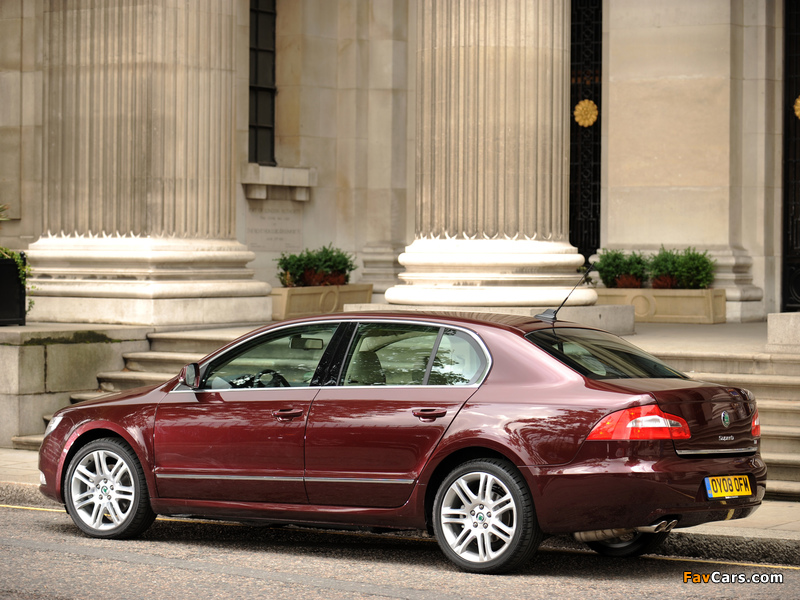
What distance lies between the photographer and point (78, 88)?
51.5 ft

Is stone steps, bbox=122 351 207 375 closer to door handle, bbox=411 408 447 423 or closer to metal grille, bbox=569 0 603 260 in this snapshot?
door handle, bbox=411 408 447 423

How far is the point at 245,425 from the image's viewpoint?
316 inches

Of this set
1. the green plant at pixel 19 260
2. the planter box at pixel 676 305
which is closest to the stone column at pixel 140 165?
the green plant at pixel 19 260

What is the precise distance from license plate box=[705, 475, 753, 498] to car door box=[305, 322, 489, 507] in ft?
4.73

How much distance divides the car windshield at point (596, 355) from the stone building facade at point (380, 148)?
5074 mm

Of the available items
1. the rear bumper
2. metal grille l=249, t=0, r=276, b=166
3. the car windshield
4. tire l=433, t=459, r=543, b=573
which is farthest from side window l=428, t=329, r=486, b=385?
metal grille l=249, t=0, r=276, b=166

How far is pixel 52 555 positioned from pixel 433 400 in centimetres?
257

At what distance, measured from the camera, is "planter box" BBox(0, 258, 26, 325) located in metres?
14.0

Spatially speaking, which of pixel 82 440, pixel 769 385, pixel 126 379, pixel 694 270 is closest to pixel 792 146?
pixel 694 270

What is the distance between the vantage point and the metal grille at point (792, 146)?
18.5 m

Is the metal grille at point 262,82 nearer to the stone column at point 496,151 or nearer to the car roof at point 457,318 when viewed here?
the stone column at point 496,151

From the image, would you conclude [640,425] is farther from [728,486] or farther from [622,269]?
[622,269]

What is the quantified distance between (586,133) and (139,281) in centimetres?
774

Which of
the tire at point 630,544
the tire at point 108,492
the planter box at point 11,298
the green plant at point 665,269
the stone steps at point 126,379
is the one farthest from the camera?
the green plant at point 665,269
